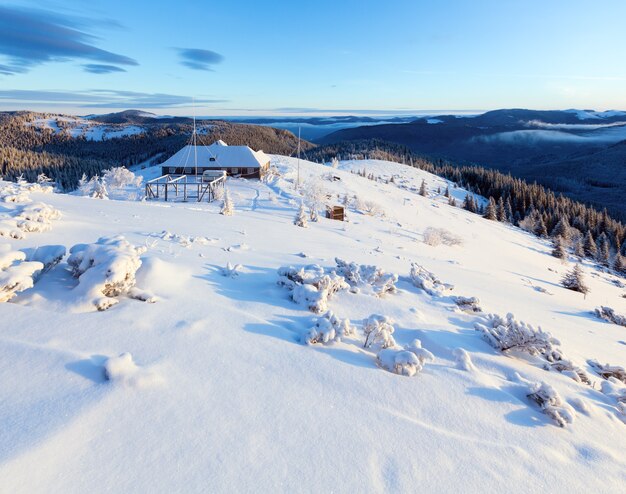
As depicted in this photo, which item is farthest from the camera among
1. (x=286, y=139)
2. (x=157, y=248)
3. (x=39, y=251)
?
(x=286, y=139)

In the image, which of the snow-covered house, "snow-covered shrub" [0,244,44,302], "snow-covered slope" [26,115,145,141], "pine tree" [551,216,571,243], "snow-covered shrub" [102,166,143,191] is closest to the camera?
"snow-covered shrub" [0,244,44,302]

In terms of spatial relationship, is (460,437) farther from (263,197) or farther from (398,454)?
(263,197)

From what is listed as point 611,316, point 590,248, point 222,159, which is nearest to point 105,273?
point 611,316

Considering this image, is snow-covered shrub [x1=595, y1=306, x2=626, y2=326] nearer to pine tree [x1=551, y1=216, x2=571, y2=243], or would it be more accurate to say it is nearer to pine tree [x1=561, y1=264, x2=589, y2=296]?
pine tree [x1=561, y1=264, x2=589, y2=296]

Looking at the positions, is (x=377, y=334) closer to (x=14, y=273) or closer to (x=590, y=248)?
(x=14, y=273)

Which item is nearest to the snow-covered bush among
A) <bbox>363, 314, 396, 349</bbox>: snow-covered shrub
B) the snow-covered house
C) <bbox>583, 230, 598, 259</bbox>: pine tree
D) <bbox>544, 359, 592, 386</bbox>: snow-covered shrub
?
<bbox>363, 314, 396, 349</bbox>: snow-covered shrub

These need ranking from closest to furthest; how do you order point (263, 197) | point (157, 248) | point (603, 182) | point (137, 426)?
point (137, 426) < point (157, 248) < point (263, 197) < point (603, 182)

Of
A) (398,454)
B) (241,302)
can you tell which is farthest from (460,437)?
(241,302)
